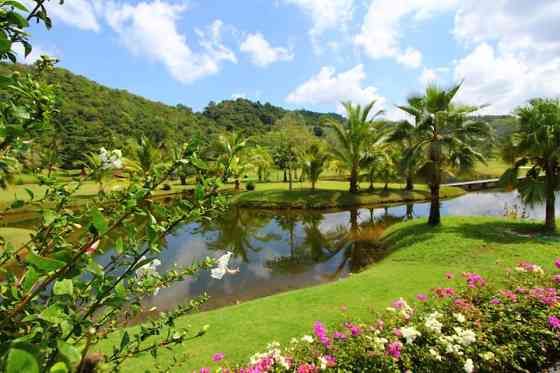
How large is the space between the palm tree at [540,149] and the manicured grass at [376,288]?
1207 millimetres

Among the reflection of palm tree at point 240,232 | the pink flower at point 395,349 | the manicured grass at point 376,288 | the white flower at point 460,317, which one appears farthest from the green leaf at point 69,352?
the reflection of palm tree at point 240,232

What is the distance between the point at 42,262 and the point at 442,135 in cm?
1148

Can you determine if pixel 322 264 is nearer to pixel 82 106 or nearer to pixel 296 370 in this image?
pixel 296 370

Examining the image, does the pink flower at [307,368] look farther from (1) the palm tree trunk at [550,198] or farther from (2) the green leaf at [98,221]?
(1) the palm tree trunk at [550,198]

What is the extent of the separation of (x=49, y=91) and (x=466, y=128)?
11534 mm

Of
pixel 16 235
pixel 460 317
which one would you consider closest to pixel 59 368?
pixel 460 317

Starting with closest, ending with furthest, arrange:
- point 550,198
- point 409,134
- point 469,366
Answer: point 469,366
point 550,198
point 409,134

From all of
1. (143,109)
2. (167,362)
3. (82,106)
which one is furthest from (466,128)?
(143,109)

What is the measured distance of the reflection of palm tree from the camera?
1117 centimetres

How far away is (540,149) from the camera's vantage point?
8.25 m

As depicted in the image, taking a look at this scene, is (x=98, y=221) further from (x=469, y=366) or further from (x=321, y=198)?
(x=321, y=198)

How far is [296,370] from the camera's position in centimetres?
283

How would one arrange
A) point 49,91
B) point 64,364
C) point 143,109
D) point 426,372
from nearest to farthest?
1. point 64,364
2. point 49,91
3. point 426,372
4. point 143,109

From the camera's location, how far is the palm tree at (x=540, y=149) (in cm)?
815
